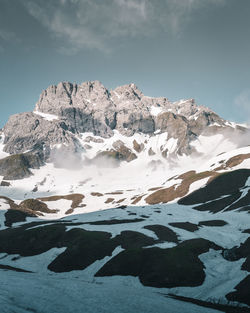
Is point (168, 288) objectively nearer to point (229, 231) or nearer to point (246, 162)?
point (229, 231)

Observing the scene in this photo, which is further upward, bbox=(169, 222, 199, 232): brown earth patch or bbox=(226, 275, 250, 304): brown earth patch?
bbox=(169, 222, 199, 232): brown earth patch

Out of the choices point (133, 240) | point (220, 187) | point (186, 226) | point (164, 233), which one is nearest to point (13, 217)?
point (133, 240)

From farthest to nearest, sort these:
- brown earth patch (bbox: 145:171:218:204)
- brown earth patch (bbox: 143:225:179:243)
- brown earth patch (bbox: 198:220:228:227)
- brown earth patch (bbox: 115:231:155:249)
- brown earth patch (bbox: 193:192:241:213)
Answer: brown earth patch (bbox: 145:171:218:204)
brown earth patch (bbox: 193:192:241:213)
brown earth patch (bbox: 198:220:228:227)
brown earth patch (bbox: 143:225:179:243)
brown earth patch (bbox: 115:231:155:249)

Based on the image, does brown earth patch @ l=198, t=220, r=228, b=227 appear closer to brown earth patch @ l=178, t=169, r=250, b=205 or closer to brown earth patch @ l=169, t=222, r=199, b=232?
brown earth patch @ l=169, t=222, r=199, b=232

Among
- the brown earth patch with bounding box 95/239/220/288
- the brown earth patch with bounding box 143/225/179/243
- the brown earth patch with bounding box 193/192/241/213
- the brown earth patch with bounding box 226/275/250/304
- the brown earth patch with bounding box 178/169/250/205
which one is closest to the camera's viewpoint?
the brown earth patch with bounding box 226/275/250/304

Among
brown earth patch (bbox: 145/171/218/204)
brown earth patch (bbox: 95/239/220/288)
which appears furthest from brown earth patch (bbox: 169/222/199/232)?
brown earth patch (bbox: 145/171/218/204)

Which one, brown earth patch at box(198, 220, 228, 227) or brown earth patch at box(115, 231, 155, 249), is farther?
brown earth patch at box(198, 220, 228, 227)

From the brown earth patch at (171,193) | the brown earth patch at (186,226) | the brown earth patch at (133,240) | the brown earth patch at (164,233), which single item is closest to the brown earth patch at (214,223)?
the brown earth patch at (186,226)

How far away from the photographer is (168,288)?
157 ft

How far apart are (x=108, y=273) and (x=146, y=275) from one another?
861cm

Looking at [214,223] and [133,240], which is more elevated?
[133,240]

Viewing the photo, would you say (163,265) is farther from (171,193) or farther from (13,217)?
(171,193)

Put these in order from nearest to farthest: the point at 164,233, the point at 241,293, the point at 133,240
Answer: the point at 241,293 → the point at 133,240 → the point at 164,233

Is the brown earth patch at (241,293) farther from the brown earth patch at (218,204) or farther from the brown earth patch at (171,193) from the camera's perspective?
the brown earth patch at (171,193)
